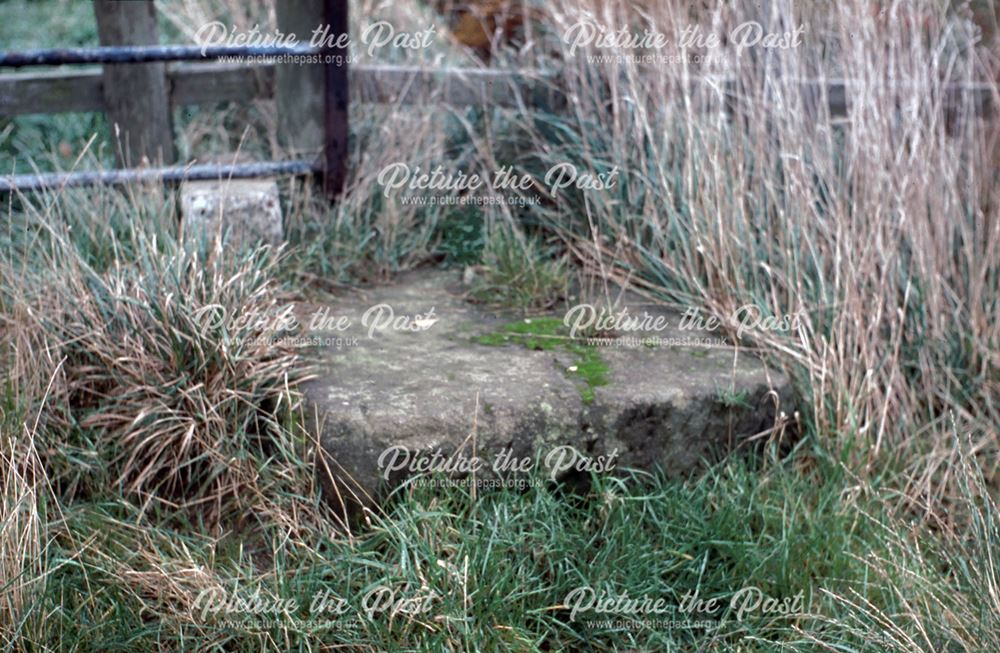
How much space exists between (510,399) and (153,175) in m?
1.84

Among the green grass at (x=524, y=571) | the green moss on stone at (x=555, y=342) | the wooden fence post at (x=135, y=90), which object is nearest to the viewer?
the green grass at (x=524, y=571)

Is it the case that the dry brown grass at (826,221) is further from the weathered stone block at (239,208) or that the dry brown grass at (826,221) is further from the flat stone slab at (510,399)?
the weathered stone block at (239,208)

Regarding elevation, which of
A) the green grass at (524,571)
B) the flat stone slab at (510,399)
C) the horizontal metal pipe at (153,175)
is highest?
the horizontal metal pipe at (153,175)

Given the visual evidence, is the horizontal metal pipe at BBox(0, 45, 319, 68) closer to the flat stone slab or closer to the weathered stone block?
the weathered stone block

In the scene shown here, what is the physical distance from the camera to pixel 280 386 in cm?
353

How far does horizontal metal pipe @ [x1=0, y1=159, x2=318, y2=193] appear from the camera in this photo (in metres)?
4.17

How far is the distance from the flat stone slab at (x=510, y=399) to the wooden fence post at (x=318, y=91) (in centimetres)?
94

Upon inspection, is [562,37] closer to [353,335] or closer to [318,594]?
[353,335]

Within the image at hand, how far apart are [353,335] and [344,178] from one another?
1.16m

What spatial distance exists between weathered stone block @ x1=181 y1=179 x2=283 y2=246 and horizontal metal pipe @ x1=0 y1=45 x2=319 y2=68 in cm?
52

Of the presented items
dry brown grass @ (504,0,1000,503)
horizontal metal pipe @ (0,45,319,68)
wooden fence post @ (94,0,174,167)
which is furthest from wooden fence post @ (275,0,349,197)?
dry brown grass @ (504,0,1000,503)

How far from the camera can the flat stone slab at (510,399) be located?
3.35m

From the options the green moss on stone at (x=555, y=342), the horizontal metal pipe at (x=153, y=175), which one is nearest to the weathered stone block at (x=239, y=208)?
the horizontal metal pipe at (x=153, y=175)

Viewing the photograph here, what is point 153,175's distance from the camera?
14.3 feet
